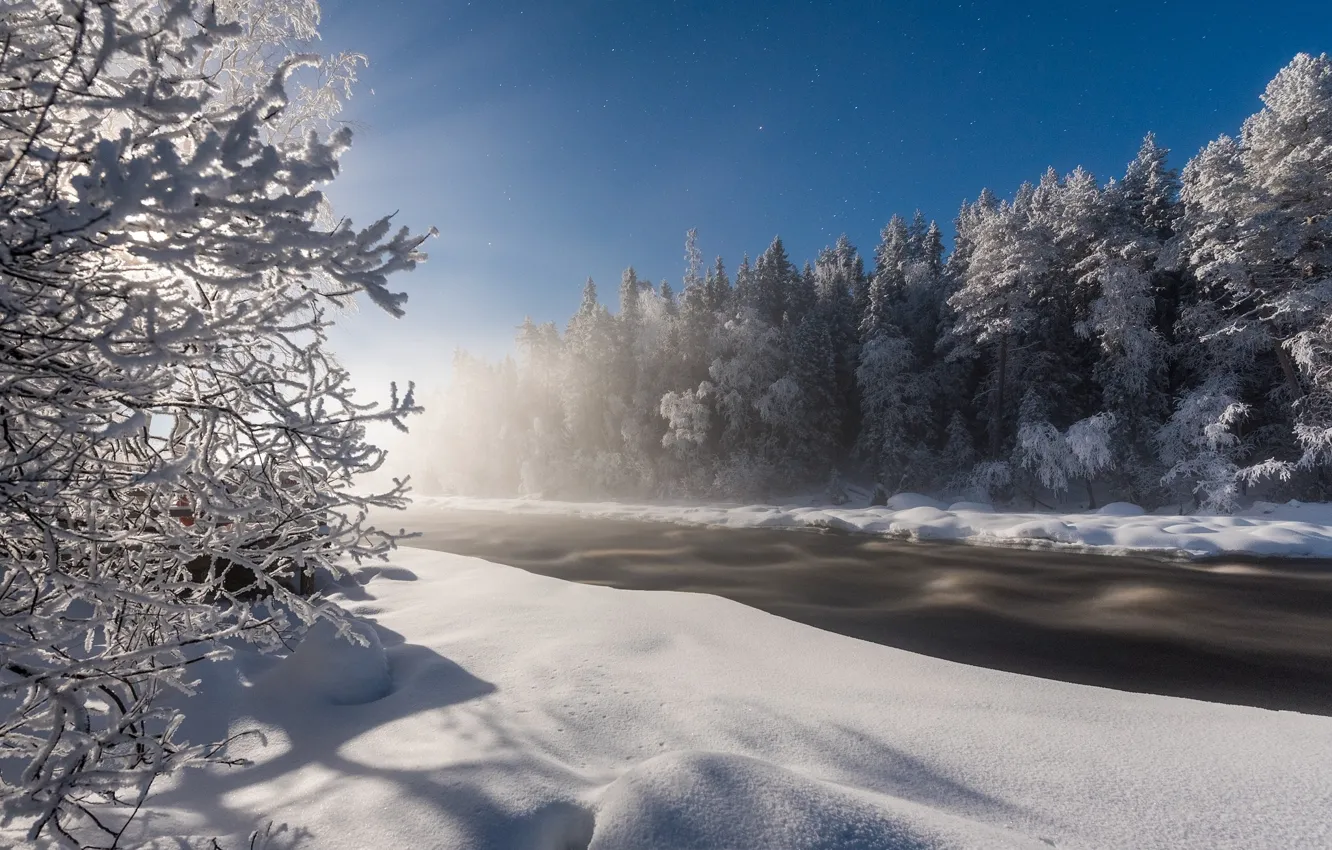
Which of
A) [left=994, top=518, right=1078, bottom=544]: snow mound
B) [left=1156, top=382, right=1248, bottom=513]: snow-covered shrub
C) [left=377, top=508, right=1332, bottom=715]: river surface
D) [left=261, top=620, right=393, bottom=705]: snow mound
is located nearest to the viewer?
[left=261, top=620, right=393, bottom=705]: snow mound

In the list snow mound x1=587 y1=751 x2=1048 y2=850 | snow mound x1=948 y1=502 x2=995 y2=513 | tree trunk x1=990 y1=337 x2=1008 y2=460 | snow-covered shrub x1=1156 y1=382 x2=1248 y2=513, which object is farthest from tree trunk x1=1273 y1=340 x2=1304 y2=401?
snow mound x1=587 y1=751 x2=1048 y2=850

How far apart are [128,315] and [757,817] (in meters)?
3.10

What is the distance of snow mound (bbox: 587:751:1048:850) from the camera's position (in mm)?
2338

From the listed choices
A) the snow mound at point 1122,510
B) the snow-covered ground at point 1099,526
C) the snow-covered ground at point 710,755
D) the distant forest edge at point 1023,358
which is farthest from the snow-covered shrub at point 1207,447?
the snow-covered ground at point 710,755

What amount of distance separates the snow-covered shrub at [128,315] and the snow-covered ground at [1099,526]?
59.5 ft

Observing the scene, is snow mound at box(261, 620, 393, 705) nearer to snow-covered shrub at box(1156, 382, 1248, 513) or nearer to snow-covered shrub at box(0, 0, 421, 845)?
snow-covered shrub at box(0, 0, 421, 845)

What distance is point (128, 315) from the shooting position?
4.95 feet

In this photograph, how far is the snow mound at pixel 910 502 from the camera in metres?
23.2

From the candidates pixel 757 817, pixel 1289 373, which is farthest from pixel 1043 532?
pixel 757 817

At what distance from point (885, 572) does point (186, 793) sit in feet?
41.1

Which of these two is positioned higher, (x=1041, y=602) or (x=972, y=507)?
(x=972, y=507)

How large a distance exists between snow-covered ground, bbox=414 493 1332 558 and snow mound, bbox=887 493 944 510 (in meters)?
0.04

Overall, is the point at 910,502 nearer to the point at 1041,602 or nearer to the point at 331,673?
the point at 1041,602

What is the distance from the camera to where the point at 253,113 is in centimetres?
169
